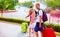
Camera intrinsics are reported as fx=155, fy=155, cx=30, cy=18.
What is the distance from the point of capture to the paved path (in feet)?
7.90

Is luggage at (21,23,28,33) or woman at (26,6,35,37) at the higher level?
woman at (26,6,35,37)

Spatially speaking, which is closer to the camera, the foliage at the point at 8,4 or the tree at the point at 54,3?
the tree at the point at 54,3

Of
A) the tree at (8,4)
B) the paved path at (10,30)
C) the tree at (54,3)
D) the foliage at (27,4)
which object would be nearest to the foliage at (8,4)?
the tree at (8,4)

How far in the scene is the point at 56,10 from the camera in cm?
211

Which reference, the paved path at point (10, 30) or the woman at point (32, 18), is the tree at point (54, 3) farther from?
the paved path at point (10, 30)

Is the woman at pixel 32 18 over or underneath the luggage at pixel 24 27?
over

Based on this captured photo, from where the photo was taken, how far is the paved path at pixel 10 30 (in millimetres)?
2408

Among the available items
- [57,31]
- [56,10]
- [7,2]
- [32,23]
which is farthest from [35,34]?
[7,2]

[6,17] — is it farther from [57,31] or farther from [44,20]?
[57,31]

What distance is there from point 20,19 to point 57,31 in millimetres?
608

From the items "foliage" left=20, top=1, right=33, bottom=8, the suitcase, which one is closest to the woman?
"foliage" left=20, top=1, right=33, bottom=8

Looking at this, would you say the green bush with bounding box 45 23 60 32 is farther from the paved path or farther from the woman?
the paved path

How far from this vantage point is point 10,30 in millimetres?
2508

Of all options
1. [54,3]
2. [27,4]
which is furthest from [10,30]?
[54,3]
